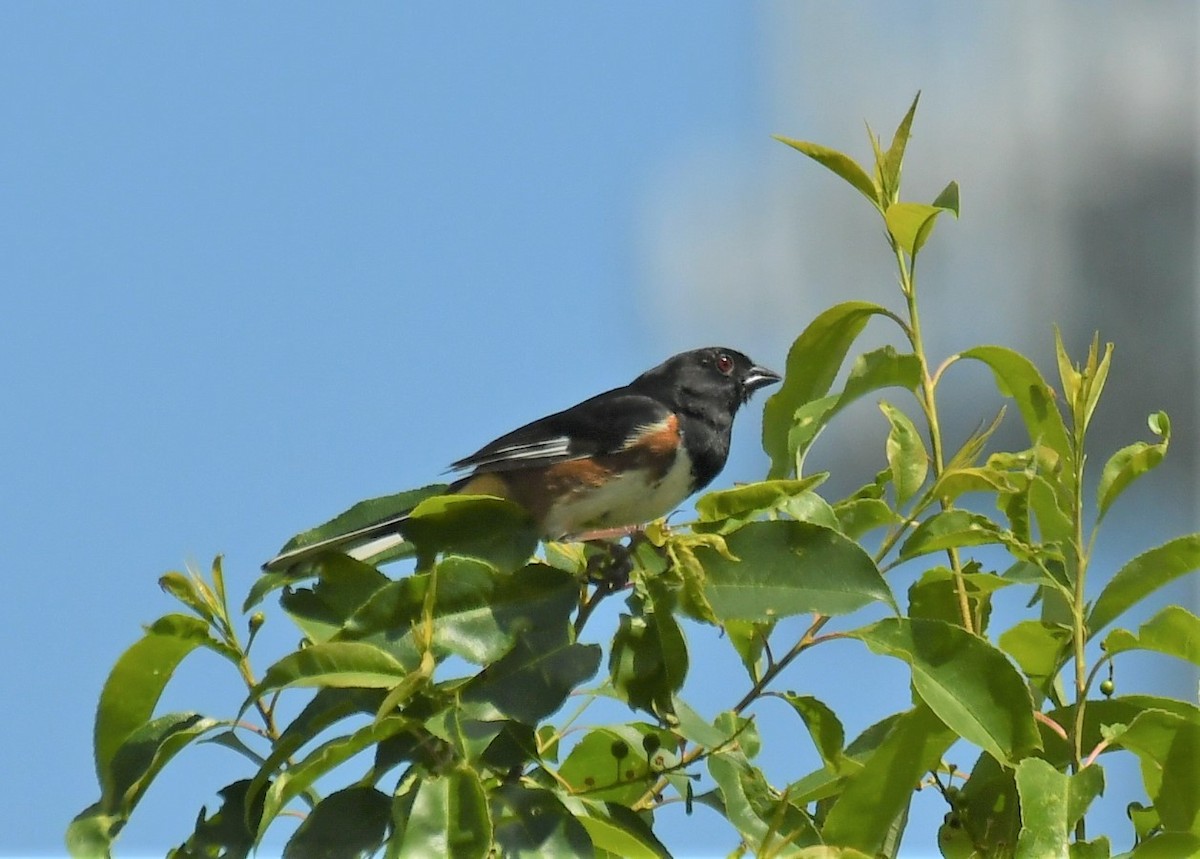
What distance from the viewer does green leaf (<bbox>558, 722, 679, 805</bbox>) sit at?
5.92ft

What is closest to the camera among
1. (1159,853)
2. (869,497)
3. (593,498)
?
(1159,853)

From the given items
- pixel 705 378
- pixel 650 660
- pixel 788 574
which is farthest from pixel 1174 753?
pixel 705 378

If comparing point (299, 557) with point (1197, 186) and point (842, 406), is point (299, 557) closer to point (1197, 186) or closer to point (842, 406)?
point (842, 406)

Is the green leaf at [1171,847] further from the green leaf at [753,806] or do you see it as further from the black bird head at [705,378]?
the black bird head at [705,378]

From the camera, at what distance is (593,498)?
3.13m

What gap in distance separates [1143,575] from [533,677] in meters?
0.70

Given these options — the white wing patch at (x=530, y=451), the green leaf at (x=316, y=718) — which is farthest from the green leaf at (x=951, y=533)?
the white wing patch at (x=530, y=451)

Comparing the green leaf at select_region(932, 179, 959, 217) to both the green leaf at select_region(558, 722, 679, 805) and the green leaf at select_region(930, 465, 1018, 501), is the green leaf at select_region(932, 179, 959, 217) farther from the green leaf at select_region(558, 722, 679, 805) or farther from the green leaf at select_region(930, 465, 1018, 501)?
the green leaf at select_region(558, 722, 679, 805)

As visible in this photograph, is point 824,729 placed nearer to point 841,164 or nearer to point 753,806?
point 753,806

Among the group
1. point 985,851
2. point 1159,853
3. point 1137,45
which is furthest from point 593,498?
point 1137,45

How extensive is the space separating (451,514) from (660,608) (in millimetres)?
273

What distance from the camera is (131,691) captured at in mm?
1828

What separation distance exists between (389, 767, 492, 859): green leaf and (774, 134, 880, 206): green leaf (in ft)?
2.60

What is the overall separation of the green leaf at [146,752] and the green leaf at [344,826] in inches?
8.7
